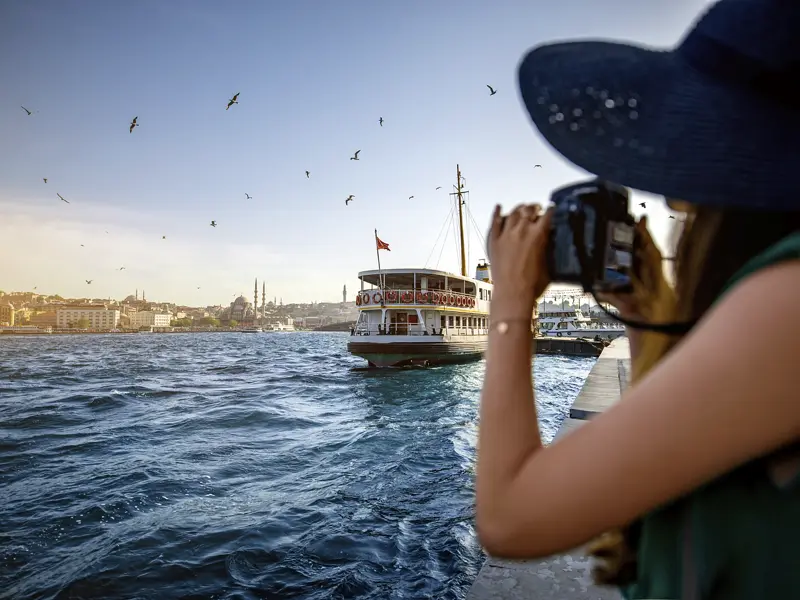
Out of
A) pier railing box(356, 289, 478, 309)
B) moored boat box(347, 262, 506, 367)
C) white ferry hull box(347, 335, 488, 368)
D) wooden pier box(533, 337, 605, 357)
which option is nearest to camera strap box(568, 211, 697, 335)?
moored boat box(347, 262, 506, 367)

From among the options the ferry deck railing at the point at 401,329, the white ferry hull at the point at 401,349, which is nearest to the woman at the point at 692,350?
the white ferry hull at the point at 401,349

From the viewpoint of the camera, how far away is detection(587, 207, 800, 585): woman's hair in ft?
1.95

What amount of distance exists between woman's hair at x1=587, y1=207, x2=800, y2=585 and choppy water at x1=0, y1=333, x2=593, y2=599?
11.4 feet

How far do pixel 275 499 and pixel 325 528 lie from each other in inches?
45.8

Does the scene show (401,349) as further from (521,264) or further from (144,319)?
(144,319)

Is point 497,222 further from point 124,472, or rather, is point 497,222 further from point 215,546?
point 124,472

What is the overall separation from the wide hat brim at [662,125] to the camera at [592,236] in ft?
0.13

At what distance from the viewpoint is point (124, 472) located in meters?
7.07

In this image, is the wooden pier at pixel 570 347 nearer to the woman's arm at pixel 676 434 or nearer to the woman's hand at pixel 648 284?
the woman's hand at pixel 648 284

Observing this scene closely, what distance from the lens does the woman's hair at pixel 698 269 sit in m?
Answer: 0.59

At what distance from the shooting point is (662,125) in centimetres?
63

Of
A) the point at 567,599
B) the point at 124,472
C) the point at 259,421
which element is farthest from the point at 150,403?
the point at 567,599

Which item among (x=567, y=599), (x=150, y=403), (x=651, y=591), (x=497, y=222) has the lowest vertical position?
(x=150, y=403)

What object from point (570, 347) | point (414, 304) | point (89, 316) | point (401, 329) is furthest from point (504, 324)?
point (89, 316)
